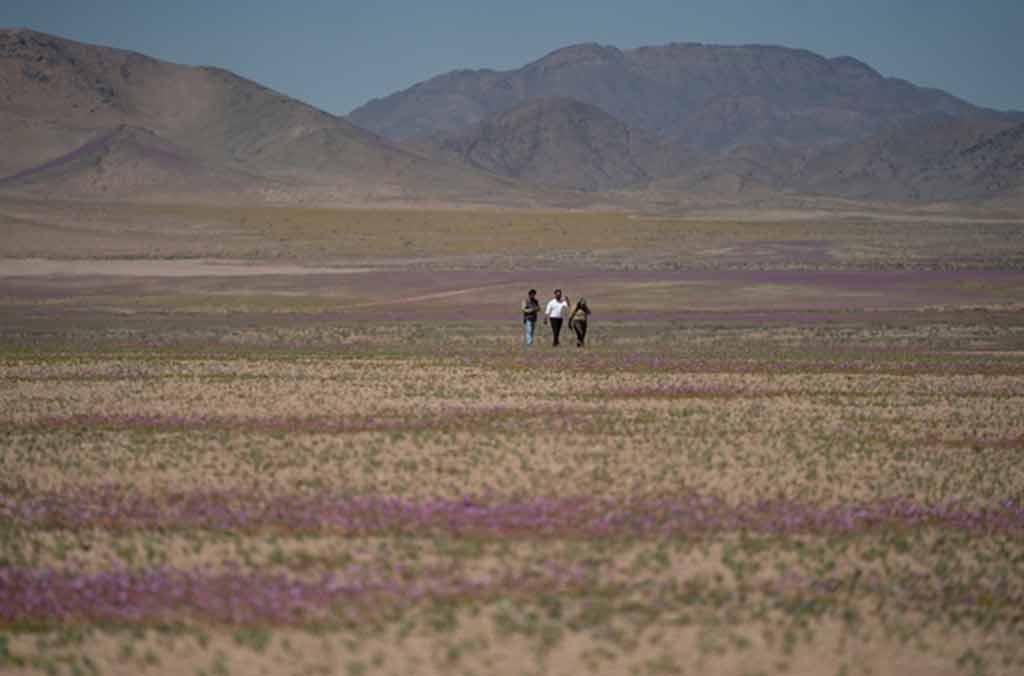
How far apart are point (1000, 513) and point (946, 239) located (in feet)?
273

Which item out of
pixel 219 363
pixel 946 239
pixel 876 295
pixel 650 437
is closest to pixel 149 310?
pixel 219 363

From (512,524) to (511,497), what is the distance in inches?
50.1

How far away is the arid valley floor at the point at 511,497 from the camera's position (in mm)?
10688

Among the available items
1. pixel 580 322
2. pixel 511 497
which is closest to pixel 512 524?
pixel 511 497

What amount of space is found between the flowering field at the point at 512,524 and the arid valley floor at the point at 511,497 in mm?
43

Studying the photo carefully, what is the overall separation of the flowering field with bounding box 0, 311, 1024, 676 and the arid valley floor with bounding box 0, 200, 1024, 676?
0.04 m

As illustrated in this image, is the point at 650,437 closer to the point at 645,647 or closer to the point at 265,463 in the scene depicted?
the point at 265,463

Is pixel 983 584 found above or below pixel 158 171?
below

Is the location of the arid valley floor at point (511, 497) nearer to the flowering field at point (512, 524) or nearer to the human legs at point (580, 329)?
the flowering field at point (512, 524)

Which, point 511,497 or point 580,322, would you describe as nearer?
point 511,497

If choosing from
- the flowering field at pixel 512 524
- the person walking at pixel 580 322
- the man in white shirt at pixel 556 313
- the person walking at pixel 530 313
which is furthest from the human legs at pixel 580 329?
the flowering field at pixel 512 524

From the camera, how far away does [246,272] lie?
2527 inches

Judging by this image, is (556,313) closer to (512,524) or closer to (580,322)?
(580,322)

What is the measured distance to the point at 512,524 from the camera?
14.1 metres
